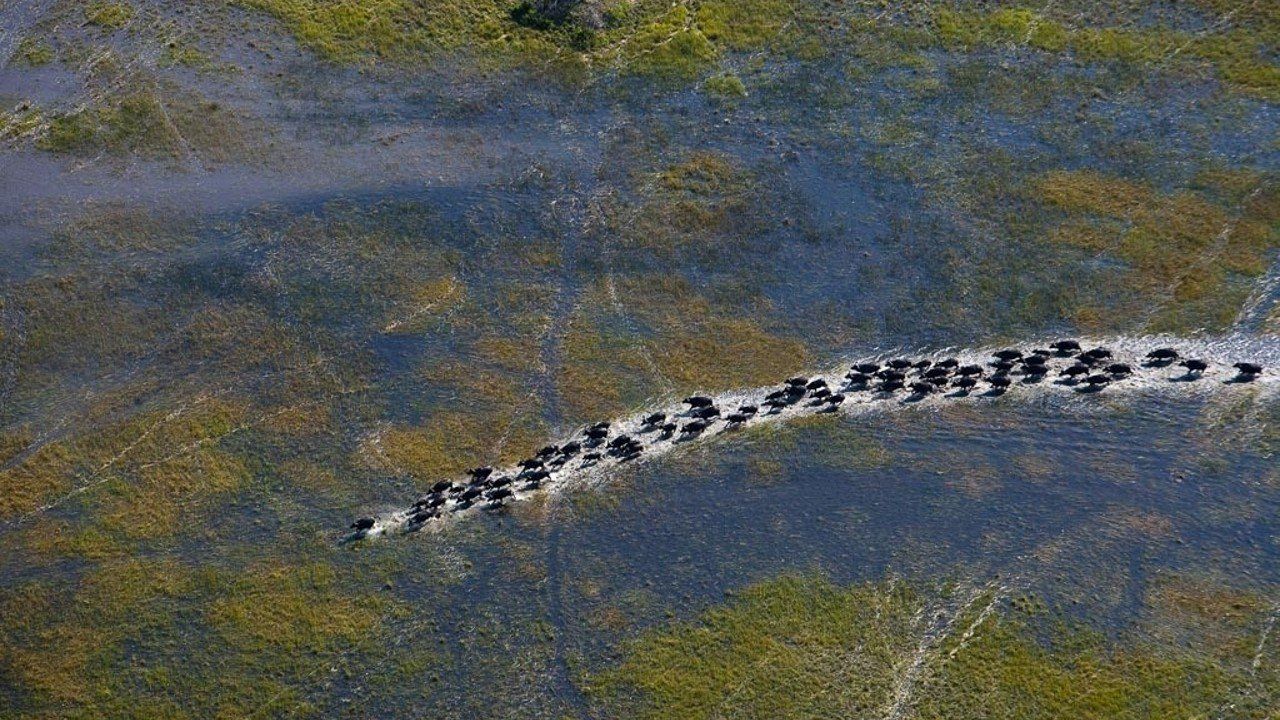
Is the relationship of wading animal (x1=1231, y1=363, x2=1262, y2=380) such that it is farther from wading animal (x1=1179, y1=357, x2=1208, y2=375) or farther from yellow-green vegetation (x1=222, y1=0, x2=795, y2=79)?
yellow-green vegetation (x1=222, y1=0, x2=795, y2=79)

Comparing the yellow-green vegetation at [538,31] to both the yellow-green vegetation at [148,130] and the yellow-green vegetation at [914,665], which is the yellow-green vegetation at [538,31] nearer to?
the yellow-green vegetation at [148,130]

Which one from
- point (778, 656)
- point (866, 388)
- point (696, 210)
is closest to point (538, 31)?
point (696, 210)

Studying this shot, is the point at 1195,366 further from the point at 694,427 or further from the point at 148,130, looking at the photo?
the point at 148,130

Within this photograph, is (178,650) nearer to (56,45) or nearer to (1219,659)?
(1219,659)

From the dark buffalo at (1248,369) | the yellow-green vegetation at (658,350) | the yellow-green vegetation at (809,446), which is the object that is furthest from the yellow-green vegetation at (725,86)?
the dark buffalo at (1248,369)

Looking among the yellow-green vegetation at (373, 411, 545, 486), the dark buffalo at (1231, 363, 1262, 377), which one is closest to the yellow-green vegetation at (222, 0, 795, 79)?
the yellow-green vegetation at (373, 411, 545, 486)

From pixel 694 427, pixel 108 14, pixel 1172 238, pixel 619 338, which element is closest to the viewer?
pixel 694 427
